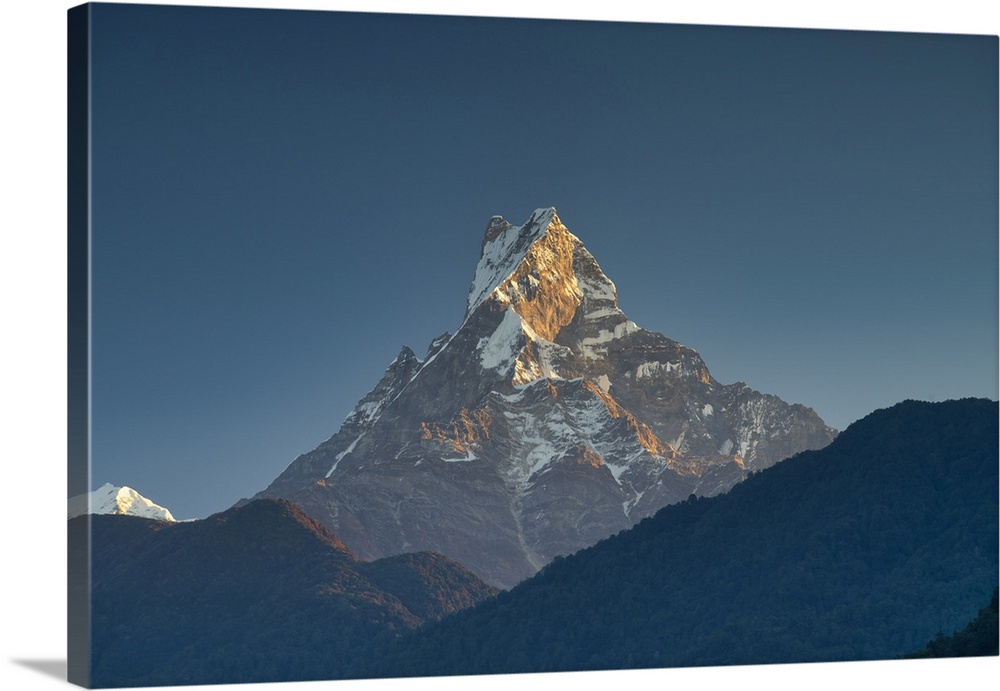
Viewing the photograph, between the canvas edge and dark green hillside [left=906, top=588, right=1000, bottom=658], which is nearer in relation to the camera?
the canvas edge

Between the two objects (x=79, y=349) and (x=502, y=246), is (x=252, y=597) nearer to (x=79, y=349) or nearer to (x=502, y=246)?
(x=79, y=349)

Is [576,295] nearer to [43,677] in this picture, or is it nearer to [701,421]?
[701,421]

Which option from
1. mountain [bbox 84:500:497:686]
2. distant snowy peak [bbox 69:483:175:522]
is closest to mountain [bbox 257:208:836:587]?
mountain [bbox 84:500:497:686]

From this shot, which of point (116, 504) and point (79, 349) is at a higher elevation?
point (79, 349)

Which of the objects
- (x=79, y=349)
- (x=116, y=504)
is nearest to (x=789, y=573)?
(x=116, y=504)

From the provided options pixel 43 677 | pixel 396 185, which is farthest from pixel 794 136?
pixel 43 677

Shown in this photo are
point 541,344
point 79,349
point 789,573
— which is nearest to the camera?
point 79,349

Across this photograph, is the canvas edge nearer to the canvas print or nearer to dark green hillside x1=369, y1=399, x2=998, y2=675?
the canvas print
